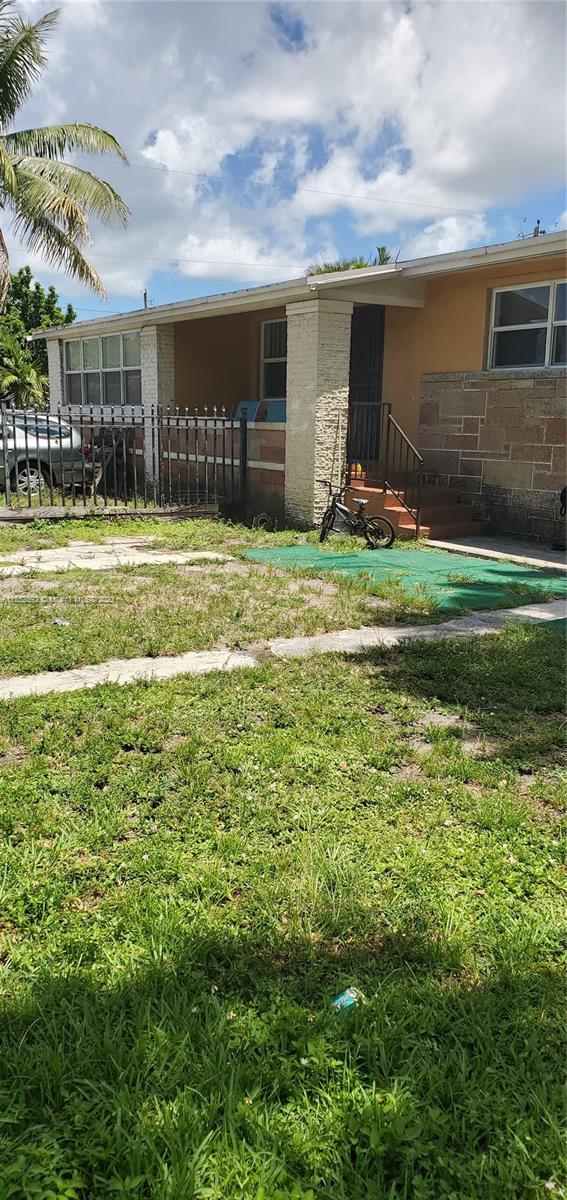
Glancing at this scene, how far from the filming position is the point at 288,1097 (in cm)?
205

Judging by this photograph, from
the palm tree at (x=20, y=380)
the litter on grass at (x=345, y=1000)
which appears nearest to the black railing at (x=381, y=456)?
the litter on grass at (x=345, y=1000)

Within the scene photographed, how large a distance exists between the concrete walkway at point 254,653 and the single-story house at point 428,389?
14.6 ft

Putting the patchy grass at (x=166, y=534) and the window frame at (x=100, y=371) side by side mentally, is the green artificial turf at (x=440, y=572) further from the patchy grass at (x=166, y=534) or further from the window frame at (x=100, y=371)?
the window frame at (x=100, y=371)

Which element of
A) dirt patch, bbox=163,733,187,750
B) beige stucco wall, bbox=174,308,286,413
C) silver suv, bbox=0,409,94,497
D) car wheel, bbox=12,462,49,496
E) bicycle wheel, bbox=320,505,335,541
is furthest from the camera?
beige stucco wall, bbox=174,308,286,413

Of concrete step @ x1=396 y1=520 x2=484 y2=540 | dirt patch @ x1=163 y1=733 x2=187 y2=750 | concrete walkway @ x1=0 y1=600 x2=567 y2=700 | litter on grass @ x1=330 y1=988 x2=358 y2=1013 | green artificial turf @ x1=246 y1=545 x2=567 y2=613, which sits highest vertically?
concrete step @ x1=396 y1=520 x2=484 y2=540

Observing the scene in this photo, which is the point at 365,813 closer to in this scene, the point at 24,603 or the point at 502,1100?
the point at 502,1100

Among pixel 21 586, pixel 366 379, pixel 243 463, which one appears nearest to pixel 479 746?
pixel 21 586

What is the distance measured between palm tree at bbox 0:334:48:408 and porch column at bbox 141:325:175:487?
1064 cm

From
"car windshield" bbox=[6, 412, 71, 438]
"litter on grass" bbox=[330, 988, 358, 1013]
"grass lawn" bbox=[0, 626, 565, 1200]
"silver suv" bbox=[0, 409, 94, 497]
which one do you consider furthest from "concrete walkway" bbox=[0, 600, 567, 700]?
"car windshield" bbox=[6, 412, 71, 438]

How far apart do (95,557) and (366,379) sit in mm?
6218

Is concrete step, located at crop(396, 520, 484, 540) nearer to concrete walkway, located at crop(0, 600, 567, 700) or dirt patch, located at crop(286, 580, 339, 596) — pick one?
dirt patch, located at crop(286, 580, 339, 596)

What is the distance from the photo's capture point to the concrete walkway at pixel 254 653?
196 inches

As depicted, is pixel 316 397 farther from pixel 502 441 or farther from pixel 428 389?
pixel 502 441

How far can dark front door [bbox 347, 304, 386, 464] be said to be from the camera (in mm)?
13312
